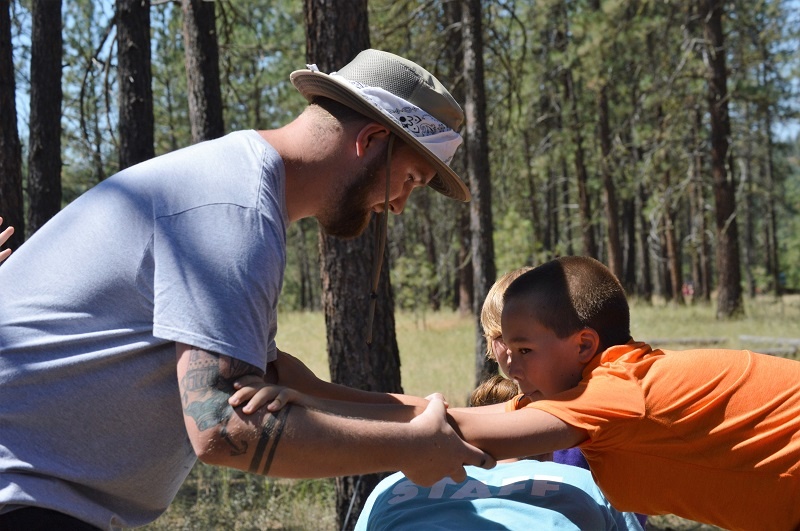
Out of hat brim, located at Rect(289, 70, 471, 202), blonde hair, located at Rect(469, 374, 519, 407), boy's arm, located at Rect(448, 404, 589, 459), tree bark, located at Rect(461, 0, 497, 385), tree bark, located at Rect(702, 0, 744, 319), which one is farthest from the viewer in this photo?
tree bark, located at Rect(702, 0, 744, 319)

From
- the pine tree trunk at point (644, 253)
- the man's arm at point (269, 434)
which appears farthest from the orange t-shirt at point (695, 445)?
the pine tree trunk at point (644, 253)

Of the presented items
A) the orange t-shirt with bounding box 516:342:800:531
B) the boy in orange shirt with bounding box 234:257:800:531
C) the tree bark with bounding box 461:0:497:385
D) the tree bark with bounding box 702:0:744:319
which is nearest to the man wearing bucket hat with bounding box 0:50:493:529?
the boy in orange shirt with bounding box 234:257:800:531

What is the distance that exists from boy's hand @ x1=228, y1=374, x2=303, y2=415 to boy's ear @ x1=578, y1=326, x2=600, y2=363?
3.33ft

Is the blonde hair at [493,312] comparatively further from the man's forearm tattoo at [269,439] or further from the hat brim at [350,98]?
the man's forearm tattoo at [269,439]

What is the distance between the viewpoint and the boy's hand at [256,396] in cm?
177

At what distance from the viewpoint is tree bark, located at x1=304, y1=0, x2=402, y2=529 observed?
16.5 feet

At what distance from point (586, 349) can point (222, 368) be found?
1.20 meters

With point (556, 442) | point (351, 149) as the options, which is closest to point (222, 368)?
point (351, 149)

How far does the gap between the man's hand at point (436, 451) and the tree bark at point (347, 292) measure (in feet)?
9.74

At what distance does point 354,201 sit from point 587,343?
0.85m

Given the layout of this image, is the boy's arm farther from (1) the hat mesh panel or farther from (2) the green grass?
(2) the green grass

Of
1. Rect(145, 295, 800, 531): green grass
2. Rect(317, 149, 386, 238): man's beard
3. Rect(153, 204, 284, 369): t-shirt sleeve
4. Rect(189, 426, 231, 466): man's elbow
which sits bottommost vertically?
Rect(145, 295, 800, 531): green grass

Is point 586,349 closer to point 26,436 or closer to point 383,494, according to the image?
point 383,494

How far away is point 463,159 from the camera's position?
565 inches
